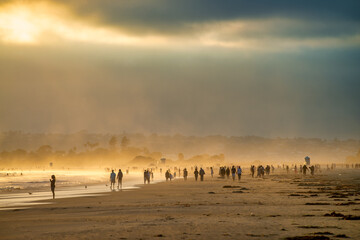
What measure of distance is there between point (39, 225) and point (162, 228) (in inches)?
207

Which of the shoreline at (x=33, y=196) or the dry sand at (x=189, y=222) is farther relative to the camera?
the shoreline at (x=33, y=196)

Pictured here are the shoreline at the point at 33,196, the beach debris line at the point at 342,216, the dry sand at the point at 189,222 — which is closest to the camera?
the dry sand at the point at 189,222

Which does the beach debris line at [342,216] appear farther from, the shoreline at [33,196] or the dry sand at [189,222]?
the shoreline at [33,196]

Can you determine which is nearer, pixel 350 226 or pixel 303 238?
pixel 303 238

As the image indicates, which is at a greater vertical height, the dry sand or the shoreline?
the dry sand

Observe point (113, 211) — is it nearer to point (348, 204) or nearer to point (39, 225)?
point (39, 225)

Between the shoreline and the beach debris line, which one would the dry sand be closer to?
the beach debris line

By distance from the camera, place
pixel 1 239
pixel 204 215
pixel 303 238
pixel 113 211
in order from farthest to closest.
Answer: pixel 113 211
pixel 204 215
pixel 1 239
pixel 303 238

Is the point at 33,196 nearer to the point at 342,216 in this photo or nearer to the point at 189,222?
the point at 189,222

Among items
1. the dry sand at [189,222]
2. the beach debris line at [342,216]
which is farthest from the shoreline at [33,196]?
the beach debris line at [342,216]

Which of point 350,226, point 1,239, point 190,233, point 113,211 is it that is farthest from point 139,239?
point 113,211

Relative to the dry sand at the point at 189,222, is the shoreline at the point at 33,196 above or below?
below

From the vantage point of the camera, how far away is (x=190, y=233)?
15383mm

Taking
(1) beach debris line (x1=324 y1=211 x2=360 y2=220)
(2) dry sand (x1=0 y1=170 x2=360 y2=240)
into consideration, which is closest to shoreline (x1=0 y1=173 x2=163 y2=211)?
(2) dry sand (x1=0 y1=170 x2=360 y2=240)
